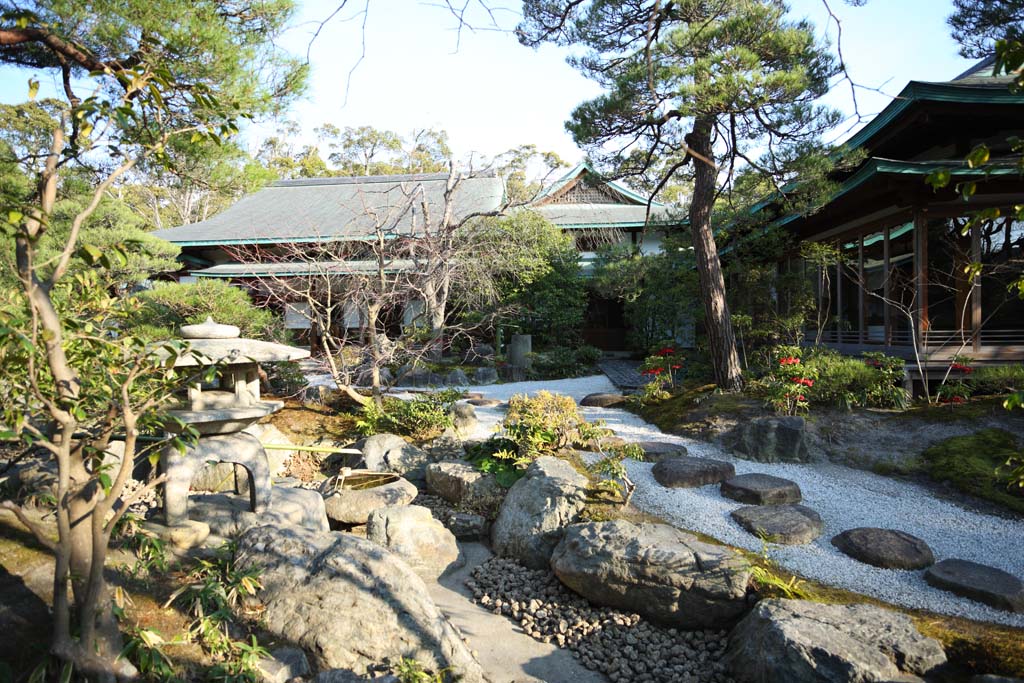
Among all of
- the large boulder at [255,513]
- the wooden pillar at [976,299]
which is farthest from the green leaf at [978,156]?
the wooden pillar at [976,299]

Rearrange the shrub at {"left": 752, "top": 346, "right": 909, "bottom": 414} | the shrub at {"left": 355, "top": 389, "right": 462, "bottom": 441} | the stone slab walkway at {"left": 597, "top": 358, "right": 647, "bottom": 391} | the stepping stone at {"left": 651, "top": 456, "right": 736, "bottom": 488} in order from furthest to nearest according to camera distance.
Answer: the stone slab walkway at {"left": 597, "top": 358, "right": 647, "bottom": 391}
the shrub at {"left": 355, "top": 389, "right": 462, "bottom": 441}
the shrub at {"left": 752, "top": 346, "right": 909, "bottom": 414}
the stepping stone at {"left": 651, "top": 456, "right": 736, "bottom": 488}

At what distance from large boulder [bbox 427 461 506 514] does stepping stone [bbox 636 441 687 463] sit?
154 cm

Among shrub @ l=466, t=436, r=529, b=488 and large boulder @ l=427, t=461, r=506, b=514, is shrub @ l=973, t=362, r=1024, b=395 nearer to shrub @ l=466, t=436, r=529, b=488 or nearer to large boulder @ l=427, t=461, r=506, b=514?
shrub @ l=466, t=436, r=529, b=488

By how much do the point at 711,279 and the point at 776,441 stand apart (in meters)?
2.64

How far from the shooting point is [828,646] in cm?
289

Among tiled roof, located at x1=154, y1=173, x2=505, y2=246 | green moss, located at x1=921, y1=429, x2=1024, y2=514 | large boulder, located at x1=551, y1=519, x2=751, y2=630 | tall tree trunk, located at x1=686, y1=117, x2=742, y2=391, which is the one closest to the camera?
large boulder, located at x1=551, y1=519, x2=751, y2=630

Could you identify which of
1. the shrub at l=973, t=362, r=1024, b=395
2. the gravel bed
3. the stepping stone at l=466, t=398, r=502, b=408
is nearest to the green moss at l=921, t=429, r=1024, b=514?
the shrub at l=973, t=362, r=1024, b=395

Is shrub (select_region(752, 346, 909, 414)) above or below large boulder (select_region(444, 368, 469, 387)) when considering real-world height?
above

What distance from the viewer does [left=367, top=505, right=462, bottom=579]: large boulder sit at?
4.74m

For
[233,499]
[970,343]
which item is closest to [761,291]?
[970,343]

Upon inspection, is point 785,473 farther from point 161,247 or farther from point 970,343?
point 161,247

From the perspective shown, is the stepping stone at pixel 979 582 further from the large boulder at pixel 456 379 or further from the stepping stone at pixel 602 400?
the large boulder at pixel 456 379

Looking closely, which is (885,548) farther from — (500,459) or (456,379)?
(456,379)

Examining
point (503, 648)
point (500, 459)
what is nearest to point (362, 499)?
point (500, 459)
